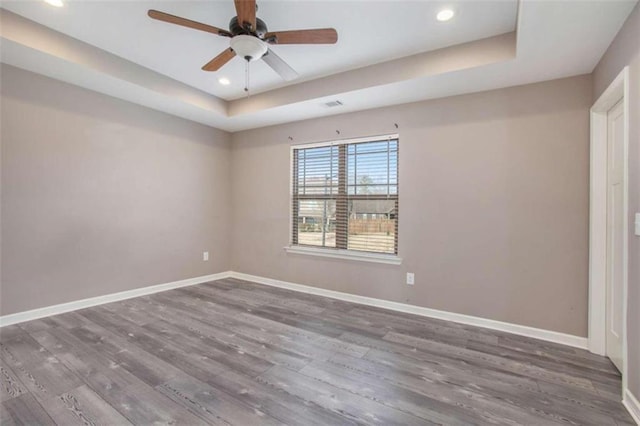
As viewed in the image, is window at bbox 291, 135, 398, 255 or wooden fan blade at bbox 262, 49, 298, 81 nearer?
wooden fan blade at bbox 262, 49, 298, 81

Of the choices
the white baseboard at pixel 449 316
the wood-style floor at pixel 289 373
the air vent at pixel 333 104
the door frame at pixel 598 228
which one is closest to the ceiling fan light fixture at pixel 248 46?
the air vent at pixel 333 104

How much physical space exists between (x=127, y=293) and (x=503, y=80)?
4.96m

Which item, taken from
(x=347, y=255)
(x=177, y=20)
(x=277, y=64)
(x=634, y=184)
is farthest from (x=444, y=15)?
(x=347, y=255)

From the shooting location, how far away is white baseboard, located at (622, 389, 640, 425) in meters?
1.69

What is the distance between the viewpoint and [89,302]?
3459 mm

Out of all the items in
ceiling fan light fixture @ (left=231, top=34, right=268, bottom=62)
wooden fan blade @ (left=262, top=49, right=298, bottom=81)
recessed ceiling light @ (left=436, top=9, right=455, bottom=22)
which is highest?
recessed ceiling light @ (left=436, top=9, right=455, bottom=22)

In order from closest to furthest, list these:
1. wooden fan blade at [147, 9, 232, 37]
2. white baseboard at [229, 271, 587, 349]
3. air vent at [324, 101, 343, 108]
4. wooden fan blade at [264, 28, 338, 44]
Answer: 1. wooden fan blade at [147, 9, 232, 37]
2. wooden fan blade at [264, 28, 338, 44]
3. white baseboard at [229, 271, 587, 349]
4. air vent at [324, 101, 343, 108]

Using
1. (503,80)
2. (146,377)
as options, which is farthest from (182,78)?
(503,80)

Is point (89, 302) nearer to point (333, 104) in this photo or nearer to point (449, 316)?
point (333, 104)

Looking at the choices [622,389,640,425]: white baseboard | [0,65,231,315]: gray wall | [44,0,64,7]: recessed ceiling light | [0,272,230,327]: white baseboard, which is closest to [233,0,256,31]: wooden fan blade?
[44,0,64,7]: recessed ceiling light

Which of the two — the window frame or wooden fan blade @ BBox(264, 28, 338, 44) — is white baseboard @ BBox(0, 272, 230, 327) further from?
wooden fan blade @ BBox(264, 28, 338, 44)

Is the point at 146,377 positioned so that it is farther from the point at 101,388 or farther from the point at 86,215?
the point at 86,215

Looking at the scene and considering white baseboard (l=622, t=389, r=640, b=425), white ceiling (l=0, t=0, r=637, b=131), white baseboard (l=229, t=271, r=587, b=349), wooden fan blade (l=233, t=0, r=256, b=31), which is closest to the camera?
white baseboard (l=622, t=389, r=640, b=425)

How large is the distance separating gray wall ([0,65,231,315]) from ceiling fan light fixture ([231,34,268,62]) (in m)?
2.47
